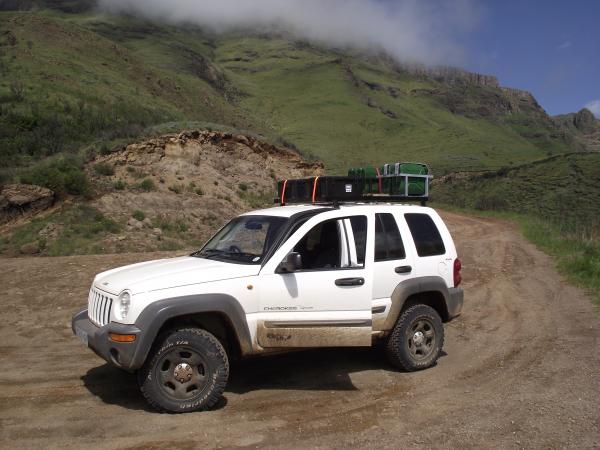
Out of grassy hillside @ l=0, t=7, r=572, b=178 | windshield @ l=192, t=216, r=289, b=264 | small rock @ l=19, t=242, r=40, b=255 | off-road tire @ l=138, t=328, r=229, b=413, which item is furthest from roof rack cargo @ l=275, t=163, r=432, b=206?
grassy hillside @ l=0, t=7, r=572, b=178

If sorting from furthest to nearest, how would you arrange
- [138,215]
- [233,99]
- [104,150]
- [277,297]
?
1. [233,99]
2. [104,150]
3. [138,215]
4. [277,297]

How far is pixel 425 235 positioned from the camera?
638cm

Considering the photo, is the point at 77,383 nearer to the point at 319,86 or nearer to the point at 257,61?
the point at 319,86

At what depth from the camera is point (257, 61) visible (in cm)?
13138

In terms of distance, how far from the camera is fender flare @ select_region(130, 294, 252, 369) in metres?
4.57

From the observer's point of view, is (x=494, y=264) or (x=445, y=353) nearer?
(x=445, y=353)

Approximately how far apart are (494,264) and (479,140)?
92459mm

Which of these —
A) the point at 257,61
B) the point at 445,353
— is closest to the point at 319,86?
the point at 257,61

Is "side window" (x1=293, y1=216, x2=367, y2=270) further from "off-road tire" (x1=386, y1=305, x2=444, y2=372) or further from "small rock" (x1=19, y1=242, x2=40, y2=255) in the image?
"small rock" (x1=19, y1=242, x2=40, y2=255)

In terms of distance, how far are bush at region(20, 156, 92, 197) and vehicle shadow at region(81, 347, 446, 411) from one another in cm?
1246

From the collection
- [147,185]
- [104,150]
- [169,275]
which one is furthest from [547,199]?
[169,275]

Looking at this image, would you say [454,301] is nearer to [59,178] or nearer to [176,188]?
[59,178]

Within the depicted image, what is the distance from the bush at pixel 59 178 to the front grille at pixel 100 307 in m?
13.1

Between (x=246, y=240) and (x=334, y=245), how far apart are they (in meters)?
0.95
